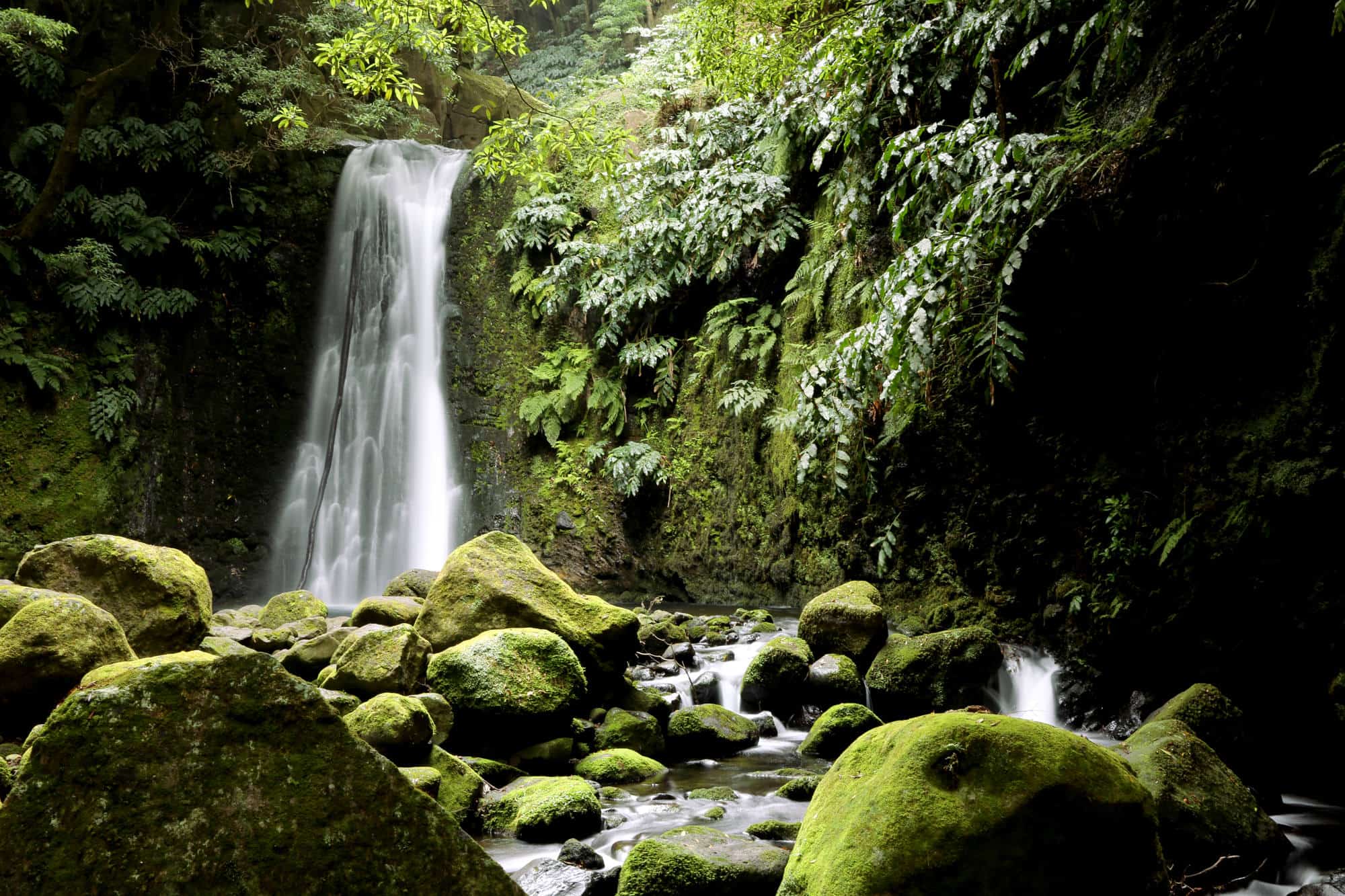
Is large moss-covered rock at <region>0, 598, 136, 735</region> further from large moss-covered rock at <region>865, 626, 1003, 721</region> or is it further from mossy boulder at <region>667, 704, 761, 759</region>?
large moss-covered rock at <region>865, 626, 1003, 721</region>

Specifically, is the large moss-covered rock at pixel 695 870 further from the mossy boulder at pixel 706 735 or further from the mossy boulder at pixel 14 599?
the mossy boulder at pixel 14 599

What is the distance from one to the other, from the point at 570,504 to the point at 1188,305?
28.6 ft

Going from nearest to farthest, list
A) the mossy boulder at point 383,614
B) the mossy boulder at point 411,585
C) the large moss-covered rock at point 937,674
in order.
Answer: the large moss-covered rock at point 937,674, the mossy boulder at point 383,614, the mossy boulder at point 411,585

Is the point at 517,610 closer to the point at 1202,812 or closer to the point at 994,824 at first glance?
the point at 994,824

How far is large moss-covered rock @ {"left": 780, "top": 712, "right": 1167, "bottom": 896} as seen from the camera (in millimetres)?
2469

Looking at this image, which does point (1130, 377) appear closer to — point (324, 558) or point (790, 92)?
point (790, 92)

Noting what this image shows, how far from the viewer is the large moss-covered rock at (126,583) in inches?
205

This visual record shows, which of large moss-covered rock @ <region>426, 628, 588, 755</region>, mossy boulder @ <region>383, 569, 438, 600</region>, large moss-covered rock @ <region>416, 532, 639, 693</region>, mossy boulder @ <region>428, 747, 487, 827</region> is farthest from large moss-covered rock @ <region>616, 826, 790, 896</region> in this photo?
mossy boulder @ <region>383, 569, 438, 600</region>

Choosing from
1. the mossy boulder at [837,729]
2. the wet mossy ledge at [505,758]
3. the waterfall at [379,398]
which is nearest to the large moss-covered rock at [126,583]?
the wet mossy ledge at [505,758]

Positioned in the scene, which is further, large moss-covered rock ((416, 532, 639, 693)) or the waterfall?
the waterfall

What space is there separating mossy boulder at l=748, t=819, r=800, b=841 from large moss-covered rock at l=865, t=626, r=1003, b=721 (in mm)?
2034

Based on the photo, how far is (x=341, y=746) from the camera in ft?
6.15

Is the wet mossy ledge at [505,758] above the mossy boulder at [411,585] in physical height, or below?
above

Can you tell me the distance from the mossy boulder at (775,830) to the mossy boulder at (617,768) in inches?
43.8
